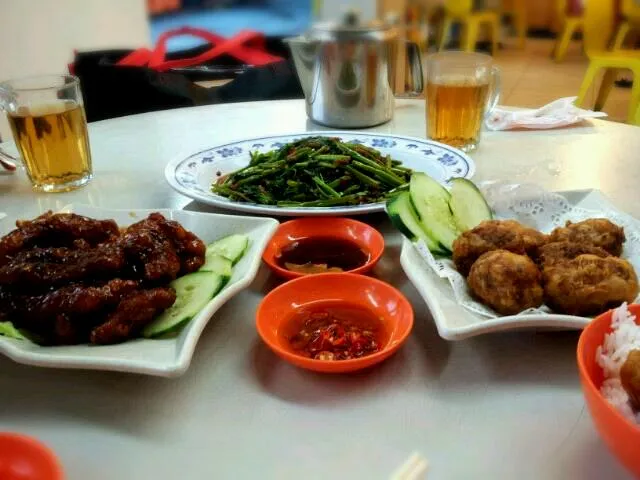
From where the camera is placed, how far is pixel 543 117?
71.1 inches

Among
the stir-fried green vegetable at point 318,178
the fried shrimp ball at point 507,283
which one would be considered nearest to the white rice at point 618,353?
the fried shrimp ball at point 507,283

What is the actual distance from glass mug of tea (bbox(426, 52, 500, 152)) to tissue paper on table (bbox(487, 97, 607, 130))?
0.68 feet

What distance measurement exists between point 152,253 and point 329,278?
0.26 meters

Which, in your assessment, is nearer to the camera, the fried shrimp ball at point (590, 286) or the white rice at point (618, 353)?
the white rice at point (618, 353)

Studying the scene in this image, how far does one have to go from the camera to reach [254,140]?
1554 mm

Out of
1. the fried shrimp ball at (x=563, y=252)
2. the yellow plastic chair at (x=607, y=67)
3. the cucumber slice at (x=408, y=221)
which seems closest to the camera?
the fried shrimp ball at (x=563, y=252)

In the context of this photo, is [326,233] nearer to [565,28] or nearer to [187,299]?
[187,299]

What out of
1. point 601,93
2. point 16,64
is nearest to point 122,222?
point 16,64

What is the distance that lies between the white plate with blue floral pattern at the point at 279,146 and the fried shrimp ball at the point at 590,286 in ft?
1.35

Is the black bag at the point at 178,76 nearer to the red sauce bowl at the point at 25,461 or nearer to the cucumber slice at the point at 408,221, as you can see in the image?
the cucumber slice at the point at 408,221

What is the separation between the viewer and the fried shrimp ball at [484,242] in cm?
89

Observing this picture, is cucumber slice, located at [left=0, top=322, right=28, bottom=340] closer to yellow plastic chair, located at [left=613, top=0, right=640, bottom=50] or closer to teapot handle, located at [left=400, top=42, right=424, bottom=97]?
teapot handle, located at [left=400, top=42, right=424, bottom=97]

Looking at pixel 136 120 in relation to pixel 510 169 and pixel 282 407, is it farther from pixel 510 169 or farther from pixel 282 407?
pixel 282 407

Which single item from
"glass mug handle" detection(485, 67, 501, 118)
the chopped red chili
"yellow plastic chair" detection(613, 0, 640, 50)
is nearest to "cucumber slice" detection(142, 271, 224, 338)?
the chopped red chili
